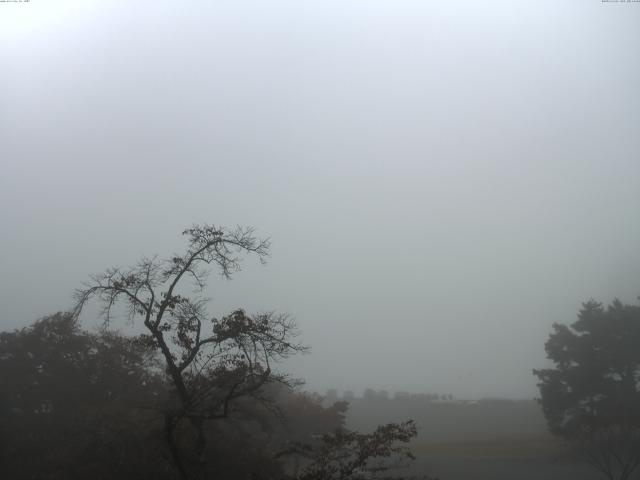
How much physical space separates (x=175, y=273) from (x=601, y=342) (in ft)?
134

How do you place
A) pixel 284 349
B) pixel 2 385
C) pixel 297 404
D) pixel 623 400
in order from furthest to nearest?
pixel 623 400
pixel 297 404
pixel 2 385
pixel 284 349

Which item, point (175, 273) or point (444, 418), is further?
point (444, 418)

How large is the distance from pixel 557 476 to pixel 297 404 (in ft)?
65.3

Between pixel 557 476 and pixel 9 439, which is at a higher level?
pixel 9 439

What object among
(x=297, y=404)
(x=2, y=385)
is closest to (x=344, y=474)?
(x=2, y=385)

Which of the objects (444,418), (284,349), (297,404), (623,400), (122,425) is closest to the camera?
(284,349)

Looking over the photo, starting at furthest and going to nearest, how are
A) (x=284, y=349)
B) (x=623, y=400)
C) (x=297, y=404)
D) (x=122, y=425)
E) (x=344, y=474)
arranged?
(x=623, y=400)
(x=297, y=404)
(x=122, y=425)
(x=284, y=349)
(x=344, y=474)

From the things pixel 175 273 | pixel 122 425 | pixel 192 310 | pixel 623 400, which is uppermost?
pixel 175 273

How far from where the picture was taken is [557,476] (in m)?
32.8

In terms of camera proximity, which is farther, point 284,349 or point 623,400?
point 623,400

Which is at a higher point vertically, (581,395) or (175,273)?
(175,273)

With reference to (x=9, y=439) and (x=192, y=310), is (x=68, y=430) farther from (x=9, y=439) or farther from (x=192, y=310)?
(x=192, y=310)

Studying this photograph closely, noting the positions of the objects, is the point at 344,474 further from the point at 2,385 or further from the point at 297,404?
the point at 297,404

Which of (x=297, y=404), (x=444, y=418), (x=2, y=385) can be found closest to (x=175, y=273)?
(x=2, y=385)
